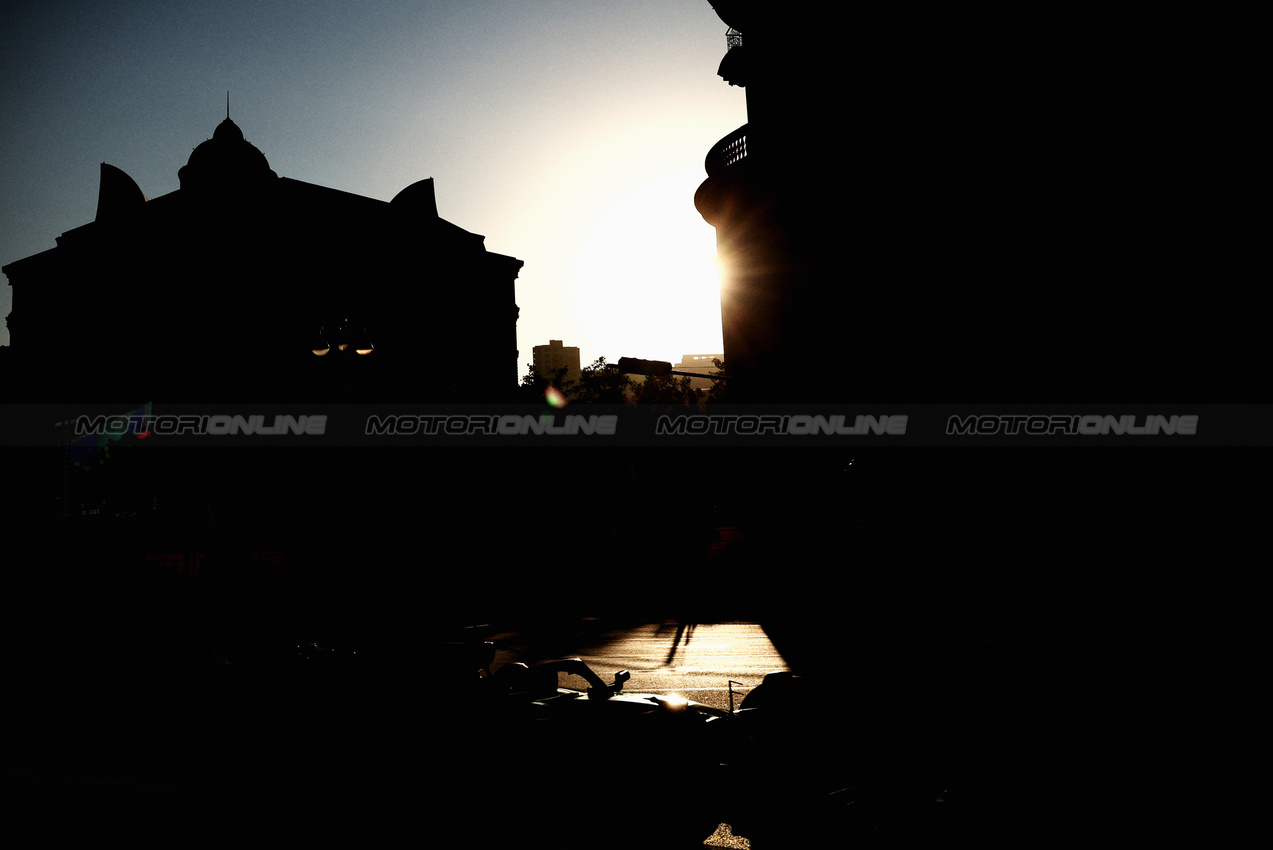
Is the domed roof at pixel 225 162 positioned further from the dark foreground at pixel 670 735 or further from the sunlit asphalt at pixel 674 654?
the dark foreground at pixel 670 735

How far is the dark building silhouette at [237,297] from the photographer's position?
1436 inches

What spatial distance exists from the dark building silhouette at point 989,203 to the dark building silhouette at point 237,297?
23880 millimetres

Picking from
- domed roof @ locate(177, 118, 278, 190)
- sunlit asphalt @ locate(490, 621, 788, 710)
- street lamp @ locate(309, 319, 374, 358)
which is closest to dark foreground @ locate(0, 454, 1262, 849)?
sunlit asphalt @ locate(490, 621, 788, 710)

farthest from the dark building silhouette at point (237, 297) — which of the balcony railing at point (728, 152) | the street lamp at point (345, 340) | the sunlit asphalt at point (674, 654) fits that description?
the sunlit asphalt at point (674, 654)

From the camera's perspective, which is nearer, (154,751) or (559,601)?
(154,751)

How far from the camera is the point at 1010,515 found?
11953 mm

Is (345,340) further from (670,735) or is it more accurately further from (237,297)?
(237,297)

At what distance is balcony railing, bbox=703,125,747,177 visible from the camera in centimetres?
1877

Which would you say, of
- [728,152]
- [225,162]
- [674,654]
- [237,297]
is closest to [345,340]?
[674,654]

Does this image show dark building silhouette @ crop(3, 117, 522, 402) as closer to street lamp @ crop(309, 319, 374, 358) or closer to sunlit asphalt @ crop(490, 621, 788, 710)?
street lamp @ crop(309, 319, 374, 358)

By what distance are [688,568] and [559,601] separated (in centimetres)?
434

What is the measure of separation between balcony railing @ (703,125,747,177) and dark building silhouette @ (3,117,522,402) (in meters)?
21.3

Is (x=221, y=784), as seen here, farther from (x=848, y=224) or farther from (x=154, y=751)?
(x=848, y=224)

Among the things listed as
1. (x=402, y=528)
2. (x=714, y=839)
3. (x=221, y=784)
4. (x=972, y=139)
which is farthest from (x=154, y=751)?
(x=402, y=528)
